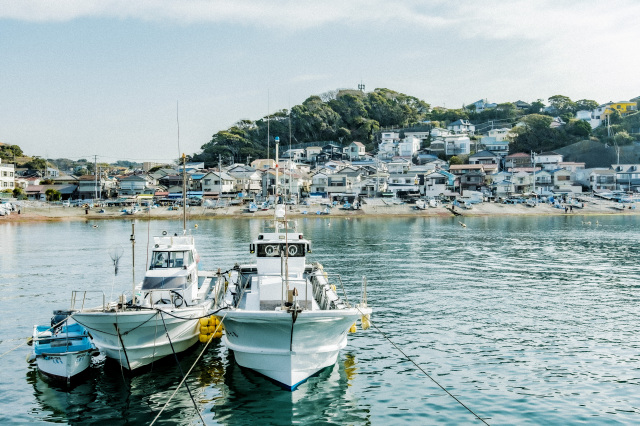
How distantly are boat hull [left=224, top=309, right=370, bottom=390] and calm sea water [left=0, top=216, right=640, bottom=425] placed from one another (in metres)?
0.63

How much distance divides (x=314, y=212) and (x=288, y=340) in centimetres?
7960

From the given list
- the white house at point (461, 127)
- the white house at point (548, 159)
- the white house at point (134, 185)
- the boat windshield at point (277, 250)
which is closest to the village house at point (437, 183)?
the white house at point (548, 159)

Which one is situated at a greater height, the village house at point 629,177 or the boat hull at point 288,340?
the village house at point 629,177

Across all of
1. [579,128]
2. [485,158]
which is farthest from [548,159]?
[579,128]

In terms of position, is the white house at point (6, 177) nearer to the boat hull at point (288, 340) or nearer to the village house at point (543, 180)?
the boat hull at point (288, 340)

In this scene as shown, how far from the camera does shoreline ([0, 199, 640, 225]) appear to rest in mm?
91312

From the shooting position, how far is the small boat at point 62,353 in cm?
1638

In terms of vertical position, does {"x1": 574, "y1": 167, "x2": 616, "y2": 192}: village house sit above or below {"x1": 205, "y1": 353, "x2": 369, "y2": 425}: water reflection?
above

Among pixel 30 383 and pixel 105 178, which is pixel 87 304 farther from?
pixel 105 178

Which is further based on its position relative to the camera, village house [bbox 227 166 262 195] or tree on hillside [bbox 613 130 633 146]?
tree on hillside [bbox 613 130 633 146]

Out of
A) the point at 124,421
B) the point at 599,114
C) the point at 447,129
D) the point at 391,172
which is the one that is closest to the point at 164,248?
the point at 124,421

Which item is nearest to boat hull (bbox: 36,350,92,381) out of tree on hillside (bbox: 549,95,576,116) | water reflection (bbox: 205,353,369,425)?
water reflection (bbox: 205,353,369,425)

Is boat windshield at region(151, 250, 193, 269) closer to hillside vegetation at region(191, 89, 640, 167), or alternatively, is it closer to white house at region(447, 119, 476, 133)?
hillside vegetation at region(191, 89, 640, 167)

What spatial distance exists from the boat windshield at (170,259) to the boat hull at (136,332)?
332 cm
